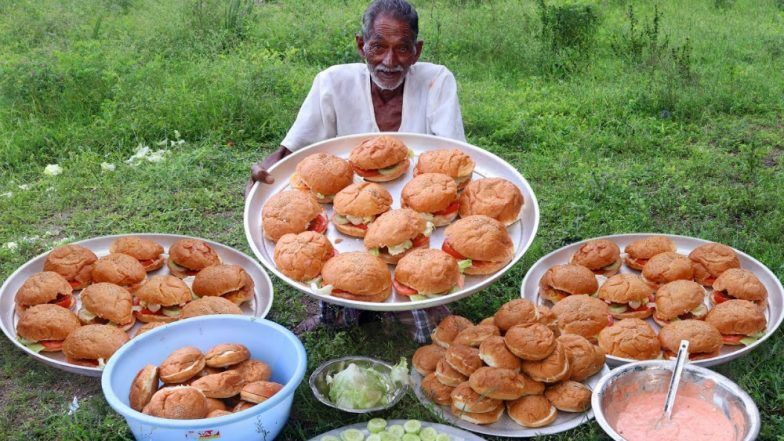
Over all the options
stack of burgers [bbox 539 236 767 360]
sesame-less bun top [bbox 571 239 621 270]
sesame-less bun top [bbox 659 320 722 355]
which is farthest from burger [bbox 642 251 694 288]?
sesame-less bun top [bbox 659 320 722 355]

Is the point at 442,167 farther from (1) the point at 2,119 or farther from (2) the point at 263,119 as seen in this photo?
(1) the point at 2,119

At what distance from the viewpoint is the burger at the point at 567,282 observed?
4582 mm

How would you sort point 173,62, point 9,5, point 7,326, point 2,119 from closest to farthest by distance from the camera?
point 7,326 < point 2,119 < point 173,62 < point 9,5

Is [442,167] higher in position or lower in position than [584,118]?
higher

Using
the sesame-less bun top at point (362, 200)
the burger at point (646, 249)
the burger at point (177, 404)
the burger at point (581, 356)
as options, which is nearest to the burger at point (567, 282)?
the burger at point (646, 249)

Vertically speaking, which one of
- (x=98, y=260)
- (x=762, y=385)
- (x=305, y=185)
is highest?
(x=305, y=185)

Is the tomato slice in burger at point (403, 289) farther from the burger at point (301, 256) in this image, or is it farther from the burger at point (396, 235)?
the burger at point (301, 256)

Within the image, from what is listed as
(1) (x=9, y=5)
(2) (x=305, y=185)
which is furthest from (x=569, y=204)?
(1) (x=9, y=5)

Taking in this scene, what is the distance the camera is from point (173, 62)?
29.2 feet

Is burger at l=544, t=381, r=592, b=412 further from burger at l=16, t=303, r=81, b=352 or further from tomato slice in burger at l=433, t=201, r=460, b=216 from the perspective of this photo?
burger at l=16, t=303, r=81, b=352

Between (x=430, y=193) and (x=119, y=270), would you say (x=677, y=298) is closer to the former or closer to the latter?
(x=430, y=193)

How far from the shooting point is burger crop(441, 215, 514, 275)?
12.3 ft

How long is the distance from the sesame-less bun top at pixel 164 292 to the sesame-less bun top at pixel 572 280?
210cm

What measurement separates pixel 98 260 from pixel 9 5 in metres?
7.55
